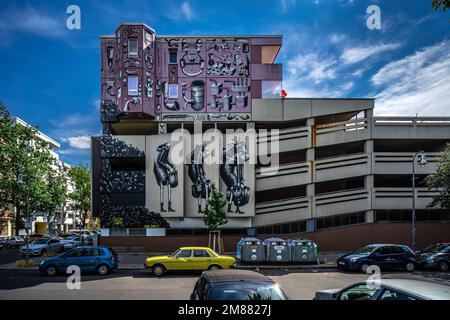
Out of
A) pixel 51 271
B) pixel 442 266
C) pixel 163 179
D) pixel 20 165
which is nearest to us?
pixel 51 271

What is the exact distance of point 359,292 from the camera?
7090mm

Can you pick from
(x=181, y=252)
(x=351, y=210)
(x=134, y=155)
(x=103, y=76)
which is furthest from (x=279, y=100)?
(x=181, y=252)

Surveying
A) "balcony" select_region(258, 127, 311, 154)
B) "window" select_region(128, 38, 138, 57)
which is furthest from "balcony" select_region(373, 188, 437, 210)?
"window" select_region(128, 38, 138, 57)

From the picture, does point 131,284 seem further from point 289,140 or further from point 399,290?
point 289,140

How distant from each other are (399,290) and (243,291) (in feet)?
8.39

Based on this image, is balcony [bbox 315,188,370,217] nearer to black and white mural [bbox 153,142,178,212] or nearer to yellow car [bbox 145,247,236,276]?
black and white mural [bbox 153,142,178,212]

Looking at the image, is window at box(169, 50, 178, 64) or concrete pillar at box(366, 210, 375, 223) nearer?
concrete pillar at box(366, 210, 375, 223)

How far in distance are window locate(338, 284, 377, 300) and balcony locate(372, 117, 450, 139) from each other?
2659cm

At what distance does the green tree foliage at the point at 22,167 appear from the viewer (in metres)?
41.3

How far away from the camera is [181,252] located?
1856cm

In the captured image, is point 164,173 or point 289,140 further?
point 289,140

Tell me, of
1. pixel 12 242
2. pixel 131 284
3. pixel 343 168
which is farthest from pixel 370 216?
pixel 12 242

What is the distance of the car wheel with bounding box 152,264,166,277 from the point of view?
18.2 metres
